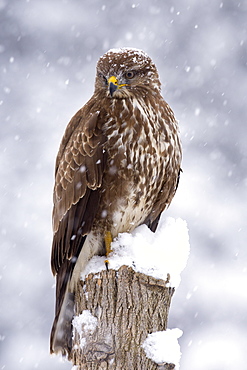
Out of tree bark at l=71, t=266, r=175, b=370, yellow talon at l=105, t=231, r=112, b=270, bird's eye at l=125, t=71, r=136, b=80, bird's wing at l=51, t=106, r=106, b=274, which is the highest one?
bird's eye at l=125, t=71, r=136, b=80

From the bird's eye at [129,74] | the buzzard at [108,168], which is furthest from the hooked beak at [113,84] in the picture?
the bird's eye at [129,74]

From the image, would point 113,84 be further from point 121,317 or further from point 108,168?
point 121,317

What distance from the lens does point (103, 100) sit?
488 centimetres

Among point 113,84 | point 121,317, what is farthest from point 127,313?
point 113,84

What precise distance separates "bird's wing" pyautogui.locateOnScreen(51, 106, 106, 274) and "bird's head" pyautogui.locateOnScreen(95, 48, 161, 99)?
0.82 ft

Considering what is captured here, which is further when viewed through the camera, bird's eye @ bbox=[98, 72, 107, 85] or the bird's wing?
bird's eye @ bbox=[98, 72, 107, 85]

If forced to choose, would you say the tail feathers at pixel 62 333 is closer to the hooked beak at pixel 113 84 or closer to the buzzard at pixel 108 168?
the buzzard at pixel 108 168

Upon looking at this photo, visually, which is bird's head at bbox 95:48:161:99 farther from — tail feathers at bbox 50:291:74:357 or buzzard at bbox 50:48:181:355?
tail feathers at bbox 50:291:74:357

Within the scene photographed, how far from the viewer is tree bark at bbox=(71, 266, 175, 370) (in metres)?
3.93

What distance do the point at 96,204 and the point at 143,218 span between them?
51 centimetres

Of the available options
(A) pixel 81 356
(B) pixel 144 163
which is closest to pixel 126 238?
(B) pixel 144 163

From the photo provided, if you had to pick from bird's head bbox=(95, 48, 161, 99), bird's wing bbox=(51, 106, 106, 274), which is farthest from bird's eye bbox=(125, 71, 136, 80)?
bird's wing bbox=(51, 106, 106, 274)

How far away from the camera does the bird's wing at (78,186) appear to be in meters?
4.68

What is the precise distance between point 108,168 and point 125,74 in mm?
768
